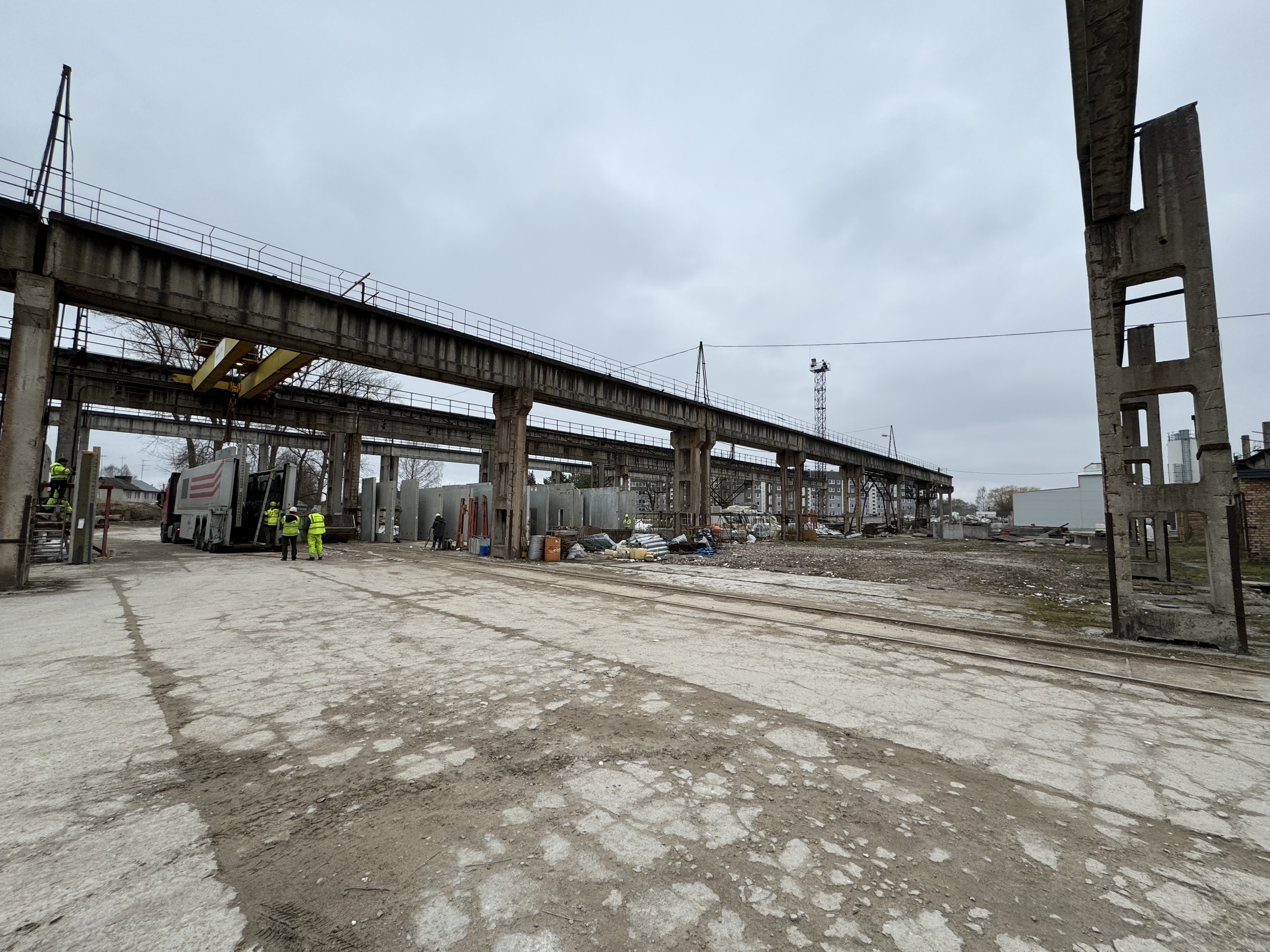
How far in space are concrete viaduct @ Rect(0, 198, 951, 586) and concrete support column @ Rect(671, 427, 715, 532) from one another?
99.5 inches

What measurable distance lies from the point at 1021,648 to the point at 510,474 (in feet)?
50.2

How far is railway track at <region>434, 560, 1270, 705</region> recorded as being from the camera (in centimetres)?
475

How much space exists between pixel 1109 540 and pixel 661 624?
19.7 feet

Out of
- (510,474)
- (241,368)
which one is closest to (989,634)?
(510,474)

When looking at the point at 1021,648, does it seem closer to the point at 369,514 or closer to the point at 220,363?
the point at 220,363

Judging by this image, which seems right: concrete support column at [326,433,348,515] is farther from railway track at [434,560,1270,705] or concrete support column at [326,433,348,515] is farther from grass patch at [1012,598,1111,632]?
grass patch at [1012,598,1111,632]

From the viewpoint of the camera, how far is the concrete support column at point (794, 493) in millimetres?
32531

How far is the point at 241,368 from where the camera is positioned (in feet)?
68.4

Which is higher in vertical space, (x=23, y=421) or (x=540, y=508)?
(x=23, y=421)

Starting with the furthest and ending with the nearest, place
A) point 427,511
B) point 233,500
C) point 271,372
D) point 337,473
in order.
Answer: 1. point 427,511
2. point 337,473
3. point 271,372
4. point 233,500

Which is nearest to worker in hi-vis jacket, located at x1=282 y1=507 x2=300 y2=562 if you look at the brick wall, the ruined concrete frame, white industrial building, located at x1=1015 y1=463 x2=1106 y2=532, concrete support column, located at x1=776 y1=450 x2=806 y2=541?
the ruined concrete frame

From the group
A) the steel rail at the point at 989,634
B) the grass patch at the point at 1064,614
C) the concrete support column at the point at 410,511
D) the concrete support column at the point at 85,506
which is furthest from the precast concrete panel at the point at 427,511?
the grass patch at the point at 1064,614

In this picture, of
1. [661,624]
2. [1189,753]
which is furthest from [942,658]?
[661,624]

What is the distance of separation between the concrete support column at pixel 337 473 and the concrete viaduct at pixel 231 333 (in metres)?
13.6
